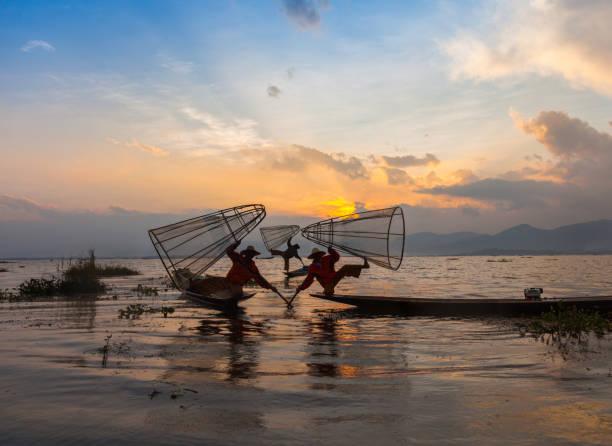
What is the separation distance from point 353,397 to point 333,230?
10.6 meters

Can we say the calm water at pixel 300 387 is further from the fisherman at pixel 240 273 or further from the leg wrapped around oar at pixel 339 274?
the leg wrapped around oar at pixel 339 274

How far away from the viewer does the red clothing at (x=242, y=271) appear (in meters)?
14.9

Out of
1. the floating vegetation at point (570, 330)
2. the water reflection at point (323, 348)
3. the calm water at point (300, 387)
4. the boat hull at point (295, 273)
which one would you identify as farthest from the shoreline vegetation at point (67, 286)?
the floating vegetation at point (570, 330)

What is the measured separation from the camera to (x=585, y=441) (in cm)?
432

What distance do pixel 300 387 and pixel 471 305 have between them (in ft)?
32.6

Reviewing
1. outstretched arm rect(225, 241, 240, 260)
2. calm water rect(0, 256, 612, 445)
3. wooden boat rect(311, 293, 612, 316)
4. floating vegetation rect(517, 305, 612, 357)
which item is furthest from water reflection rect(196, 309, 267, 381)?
floating vegetation rect(517, 305, 612, 357)

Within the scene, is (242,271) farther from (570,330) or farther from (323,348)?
(570,330)

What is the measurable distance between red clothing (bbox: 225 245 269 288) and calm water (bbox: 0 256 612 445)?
11.8 ft

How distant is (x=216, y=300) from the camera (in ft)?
49.9

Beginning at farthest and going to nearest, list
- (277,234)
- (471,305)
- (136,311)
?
(277,234) → (136,311) → (471,305)

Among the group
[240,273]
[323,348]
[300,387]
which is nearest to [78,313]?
[240,273]

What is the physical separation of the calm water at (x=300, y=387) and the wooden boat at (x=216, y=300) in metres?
3.49

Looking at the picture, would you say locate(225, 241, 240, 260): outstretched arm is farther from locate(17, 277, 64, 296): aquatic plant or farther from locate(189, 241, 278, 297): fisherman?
locate(17, 277, 64, 296): aquatic plant

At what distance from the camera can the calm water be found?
4594 mm
